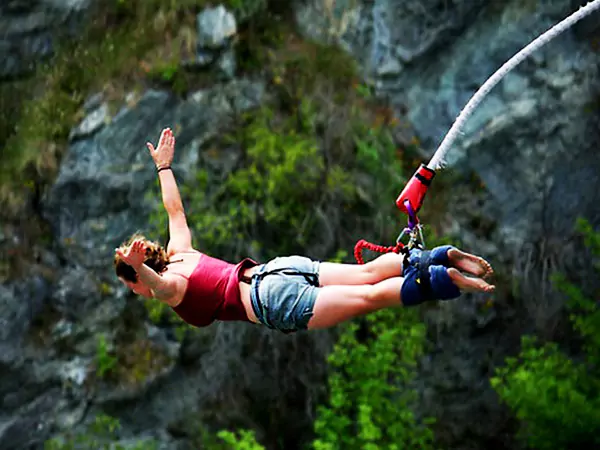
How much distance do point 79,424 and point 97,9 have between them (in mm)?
3895

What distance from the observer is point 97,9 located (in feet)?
29.2

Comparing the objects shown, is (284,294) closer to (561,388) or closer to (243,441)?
(243,441)

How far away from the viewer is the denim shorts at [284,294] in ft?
13.9

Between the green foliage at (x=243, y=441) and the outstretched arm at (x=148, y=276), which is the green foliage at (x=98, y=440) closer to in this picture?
the green foliage at (x=243, y=441)

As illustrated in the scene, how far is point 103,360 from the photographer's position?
817 centimetres

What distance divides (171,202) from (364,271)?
3.77 feet

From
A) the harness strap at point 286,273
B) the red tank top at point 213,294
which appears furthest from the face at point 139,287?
the harness strap at point 286,273

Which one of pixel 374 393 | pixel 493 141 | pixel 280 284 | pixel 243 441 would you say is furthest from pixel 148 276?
pixel 493 141

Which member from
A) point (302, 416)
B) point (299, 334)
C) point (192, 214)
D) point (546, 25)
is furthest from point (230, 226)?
point (546, 25)

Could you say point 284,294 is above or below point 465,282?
above

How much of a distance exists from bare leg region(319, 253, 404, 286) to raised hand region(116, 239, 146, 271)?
90cm

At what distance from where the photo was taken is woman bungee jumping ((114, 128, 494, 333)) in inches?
155

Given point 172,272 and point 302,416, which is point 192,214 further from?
point 172,272

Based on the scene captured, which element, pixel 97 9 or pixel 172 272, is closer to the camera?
pixel 172 272
